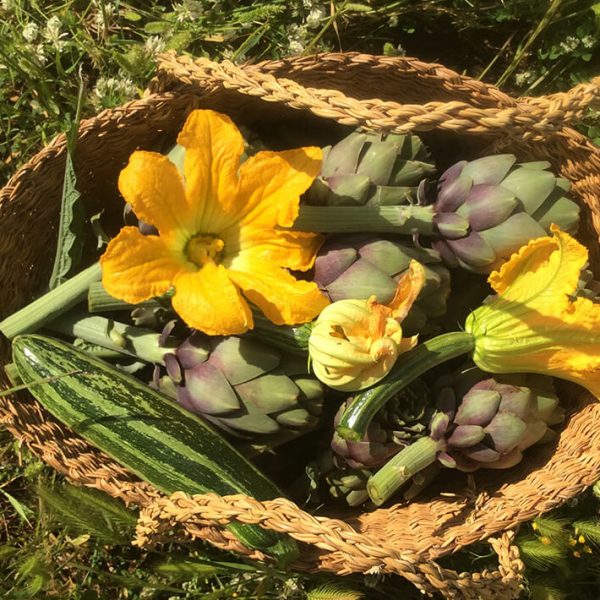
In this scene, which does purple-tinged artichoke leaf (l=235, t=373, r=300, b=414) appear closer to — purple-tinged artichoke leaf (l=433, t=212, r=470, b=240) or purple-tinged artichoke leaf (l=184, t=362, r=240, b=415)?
purple-tinged artichoke leaf (l=184, t=362, r=240, b=415)

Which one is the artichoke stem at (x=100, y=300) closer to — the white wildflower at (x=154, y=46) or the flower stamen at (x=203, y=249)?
the flower stamen at (x=203, y=249)

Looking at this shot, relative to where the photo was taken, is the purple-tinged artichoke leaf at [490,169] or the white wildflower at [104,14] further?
the white wildflower at [104,14]

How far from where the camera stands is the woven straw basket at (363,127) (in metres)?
1.49

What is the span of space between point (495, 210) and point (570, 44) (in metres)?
0.86

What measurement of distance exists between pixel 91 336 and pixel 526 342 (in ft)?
3.07

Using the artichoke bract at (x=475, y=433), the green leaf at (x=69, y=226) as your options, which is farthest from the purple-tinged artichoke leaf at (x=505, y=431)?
the green leaf at (x=69, y=226)

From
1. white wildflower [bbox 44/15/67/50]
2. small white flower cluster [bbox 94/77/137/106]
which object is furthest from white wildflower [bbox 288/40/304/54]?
white wildflower [bbox 44/15/67/50]

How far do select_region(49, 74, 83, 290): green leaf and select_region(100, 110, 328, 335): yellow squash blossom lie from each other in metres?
0.26

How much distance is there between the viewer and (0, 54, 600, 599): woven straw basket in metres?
1.49

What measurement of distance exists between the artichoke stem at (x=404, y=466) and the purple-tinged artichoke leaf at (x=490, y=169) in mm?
567

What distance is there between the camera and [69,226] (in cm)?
171

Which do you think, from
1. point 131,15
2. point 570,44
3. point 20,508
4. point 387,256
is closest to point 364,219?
point 387,256

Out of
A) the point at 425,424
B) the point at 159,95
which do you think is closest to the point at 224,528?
the point at 425,424

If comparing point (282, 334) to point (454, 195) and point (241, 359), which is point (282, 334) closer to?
point (241, 359)
